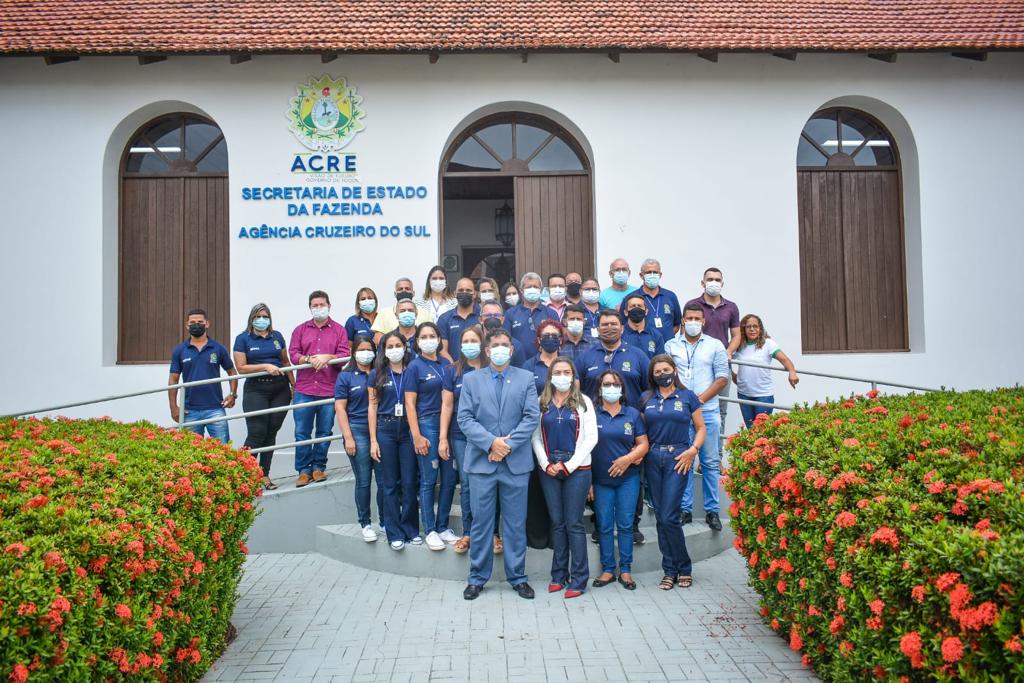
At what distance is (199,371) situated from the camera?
7973 mm

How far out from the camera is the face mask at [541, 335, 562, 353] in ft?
20.8

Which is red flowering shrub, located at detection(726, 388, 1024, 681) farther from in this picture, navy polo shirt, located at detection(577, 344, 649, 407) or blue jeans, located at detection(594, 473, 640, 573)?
navy polo shirt, located at detection(577, 344, 649, 407)

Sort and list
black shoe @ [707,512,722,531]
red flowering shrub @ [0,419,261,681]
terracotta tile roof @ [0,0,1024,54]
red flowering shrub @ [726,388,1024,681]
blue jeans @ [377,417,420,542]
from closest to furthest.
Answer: red flowering shrub @ [726,388,1024,681], red flowering shrub @ [0,419,261,681], blue jeans @ [377,417,420,542], black shoe @ [707,512,722,531], terracotta tile roof @ [0,0,1024,54]

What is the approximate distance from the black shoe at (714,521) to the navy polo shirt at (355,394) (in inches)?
133

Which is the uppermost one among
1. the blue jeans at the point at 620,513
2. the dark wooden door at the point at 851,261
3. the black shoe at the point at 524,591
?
the dark wooden door at the point at 851,261

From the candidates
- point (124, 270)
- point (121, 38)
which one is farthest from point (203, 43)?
point (124, 270)

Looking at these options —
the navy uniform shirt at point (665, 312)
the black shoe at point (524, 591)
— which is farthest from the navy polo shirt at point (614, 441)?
the navy uniform shirt at point (665, 312)

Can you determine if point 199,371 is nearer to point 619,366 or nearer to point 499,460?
point 499,460

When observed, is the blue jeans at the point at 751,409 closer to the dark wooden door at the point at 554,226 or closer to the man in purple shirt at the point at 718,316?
the man in purple shirt at the point at 718,316

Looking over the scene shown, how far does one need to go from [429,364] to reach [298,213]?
4269 mm

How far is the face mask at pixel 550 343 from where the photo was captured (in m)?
6.35

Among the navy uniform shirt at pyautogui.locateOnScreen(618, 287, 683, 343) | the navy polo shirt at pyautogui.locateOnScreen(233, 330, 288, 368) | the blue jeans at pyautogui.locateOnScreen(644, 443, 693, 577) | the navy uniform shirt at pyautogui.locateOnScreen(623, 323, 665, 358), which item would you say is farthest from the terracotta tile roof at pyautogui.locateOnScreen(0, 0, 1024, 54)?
the blue jeans at pyautogui.locateOnScreen(644, 443, 693, 577)

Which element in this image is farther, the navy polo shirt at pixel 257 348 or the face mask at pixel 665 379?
the navy polo shirt at pixel 257 348

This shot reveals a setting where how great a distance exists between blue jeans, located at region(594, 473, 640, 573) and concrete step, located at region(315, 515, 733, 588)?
0.32 m
